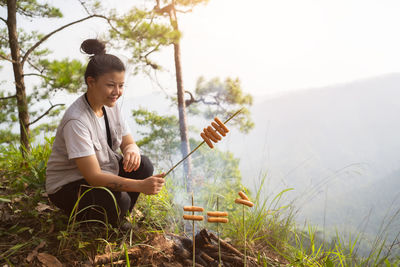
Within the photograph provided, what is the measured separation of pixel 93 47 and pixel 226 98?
6743mm

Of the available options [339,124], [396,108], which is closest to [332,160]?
[339,124]

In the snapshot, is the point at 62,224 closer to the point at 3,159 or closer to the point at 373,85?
the point at 3,159

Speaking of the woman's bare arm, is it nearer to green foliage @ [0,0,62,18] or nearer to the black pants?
the black pants

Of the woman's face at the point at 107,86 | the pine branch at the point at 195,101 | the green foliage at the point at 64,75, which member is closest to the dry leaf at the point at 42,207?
the woman's face at the point at 107,86

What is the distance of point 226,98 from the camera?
812cm

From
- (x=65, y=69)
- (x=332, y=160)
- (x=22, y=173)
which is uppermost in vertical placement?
(x=65, y=69)

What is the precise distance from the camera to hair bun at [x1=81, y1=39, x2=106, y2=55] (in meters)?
1.50

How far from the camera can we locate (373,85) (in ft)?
214

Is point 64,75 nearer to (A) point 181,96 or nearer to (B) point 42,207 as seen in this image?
(B) point 42,207

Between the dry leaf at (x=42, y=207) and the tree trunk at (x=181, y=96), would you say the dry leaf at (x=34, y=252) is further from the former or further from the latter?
the tree trunk at (x=181, y=96)

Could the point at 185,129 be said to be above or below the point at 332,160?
above

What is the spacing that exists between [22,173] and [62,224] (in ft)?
2.99

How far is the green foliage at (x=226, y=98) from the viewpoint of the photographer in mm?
7977

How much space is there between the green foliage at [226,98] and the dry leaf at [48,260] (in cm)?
662
